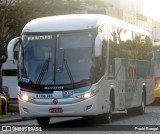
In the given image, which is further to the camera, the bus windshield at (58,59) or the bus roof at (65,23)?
the bus roof at (65,23)

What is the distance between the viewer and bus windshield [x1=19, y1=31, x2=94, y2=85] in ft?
61.5

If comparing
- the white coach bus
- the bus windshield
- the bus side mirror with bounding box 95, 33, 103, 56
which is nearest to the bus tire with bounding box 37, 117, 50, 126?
the white coach bus

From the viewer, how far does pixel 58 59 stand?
1892 cm

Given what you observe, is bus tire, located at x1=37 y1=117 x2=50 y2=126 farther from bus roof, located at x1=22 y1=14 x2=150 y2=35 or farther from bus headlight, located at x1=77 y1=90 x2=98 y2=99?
bus roof, located at x1=22 y1=14 x2=150 y2=35

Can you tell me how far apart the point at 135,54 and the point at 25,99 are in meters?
7.72

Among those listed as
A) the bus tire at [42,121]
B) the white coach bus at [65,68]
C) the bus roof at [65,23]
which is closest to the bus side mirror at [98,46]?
the white coach bus at [65,68]

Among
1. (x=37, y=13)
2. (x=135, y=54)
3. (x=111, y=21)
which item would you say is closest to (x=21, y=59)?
(x=111, y=21)

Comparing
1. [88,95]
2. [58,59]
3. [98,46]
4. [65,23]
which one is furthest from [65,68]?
[65,23]

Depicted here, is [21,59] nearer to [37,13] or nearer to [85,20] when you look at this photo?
[85,20]

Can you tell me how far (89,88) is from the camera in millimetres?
18719

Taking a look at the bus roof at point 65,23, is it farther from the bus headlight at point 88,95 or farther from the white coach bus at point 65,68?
the bus headlight at point 88,95

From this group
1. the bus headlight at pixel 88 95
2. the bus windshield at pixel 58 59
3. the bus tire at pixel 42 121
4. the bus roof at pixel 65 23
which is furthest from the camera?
the bus tire at pixel 42 121

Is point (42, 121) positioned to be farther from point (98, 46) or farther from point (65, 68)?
point (98, 46)

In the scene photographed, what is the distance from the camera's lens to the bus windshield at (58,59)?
18.8m
